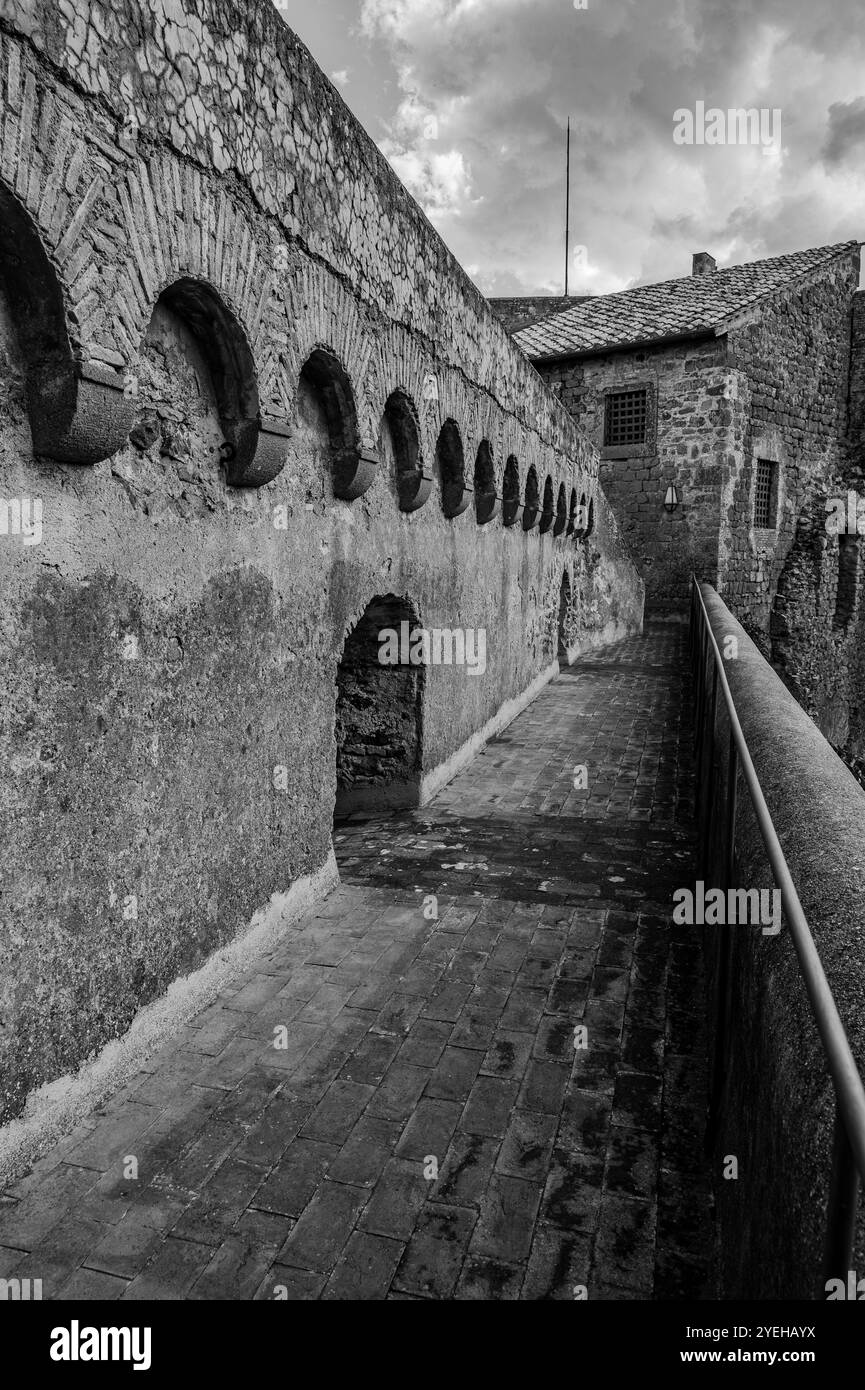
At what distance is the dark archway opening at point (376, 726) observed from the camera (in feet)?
21.9

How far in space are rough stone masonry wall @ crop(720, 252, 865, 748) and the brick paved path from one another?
54.0ft

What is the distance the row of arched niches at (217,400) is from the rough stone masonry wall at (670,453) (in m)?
13.9

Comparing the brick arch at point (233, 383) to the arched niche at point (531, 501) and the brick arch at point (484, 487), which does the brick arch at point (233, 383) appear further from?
the arched niche at point (531, 501)

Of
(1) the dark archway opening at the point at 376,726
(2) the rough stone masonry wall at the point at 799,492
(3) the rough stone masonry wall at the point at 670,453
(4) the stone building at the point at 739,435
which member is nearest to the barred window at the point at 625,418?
(4) the stone building at the point at 739,435

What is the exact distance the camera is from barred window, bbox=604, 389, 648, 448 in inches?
790

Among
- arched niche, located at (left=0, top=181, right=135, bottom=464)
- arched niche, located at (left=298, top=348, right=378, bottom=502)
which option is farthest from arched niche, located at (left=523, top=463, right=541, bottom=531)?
arched niche, located at (left=0, top=181, right=135, bottom=464)

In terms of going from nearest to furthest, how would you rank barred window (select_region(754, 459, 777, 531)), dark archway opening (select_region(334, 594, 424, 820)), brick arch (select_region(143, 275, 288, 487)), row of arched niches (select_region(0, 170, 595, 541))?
row of arched niches (select_region(0, 170, 595, 541)), brick arch (select_region(143, 275, 288, 487)), dark archway opening (select_region(334, 594, 424, 820)), barred window (select_region(754, 459, 777, 531))

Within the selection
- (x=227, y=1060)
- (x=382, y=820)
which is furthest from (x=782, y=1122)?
(x=382, y=820)

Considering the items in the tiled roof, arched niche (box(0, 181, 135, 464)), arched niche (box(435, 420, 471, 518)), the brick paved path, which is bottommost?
the brick paved path

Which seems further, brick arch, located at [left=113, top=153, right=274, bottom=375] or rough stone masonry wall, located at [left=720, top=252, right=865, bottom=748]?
rough stone masonry wall, located at [left=720, top=252, right=865, bottom=748]

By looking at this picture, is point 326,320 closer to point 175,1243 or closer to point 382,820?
point 382,820

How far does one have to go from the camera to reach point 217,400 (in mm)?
3727

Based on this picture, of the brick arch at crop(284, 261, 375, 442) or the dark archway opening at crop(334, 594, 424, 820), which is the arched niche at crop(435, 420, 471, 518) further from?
the brick arch at crop(284, 261, 375, 442)

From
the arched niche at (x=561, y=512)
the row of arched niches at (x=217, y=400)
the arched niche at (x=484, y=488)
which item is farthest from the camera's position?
the arched niche at (x=561, y=512)
